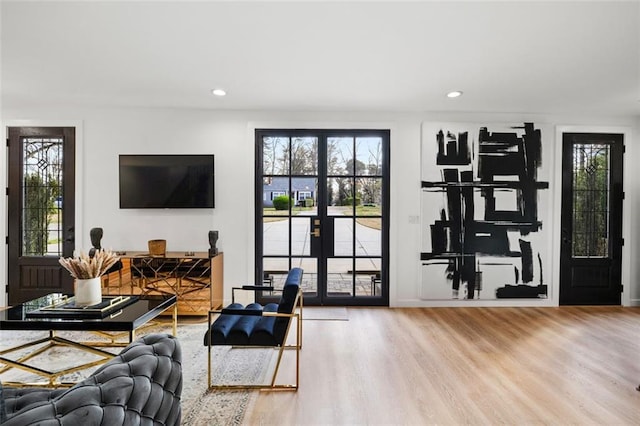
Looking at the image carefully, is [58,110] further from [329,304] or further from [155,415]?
[155,415]

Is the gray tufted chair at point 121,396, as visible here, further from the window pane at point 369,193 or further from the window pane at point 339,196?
the window pane at point 369,193

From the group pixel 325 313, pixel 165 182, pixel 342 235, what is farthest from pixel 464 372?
pixel 165 182

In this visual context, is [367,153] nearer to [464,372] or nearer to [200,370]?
[464,372]

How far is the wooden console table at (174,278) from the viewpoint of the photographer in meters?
4.01

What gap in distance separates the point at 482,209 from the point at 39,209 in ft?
18.3

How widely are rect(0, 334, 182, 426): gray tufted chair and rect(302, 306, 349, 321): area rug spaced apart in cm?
268

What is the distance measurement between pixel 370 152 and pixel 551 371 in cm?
295

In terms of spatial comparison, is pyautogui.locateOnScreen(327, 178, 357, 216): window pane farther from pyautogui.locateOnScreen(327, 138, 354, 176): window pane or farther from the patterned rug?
the patterned rug

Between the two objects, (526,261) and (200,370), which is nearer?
(200,370)

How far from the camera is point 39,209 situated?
14.8ft

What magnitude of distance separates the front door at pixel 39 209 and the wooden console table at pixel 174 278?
42.8 inches

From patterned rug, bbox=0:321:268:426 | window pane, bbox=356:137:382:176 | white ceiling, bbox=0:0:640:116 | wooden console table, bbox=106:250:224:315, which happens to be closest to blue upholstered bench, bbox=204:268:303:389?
patterned rug, bbox=0:321:268:426

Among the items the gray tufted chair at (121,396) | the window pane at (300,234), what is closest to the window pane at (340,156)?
the window pane at (300,234)

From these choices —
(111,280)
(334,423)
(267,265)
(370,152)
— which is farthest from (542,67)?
(111,280)
